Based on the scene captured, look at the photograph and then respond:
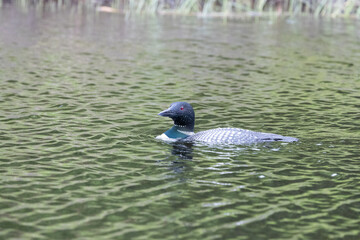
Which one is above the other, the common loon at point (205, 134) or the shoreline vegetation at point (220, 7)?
the shoreline vegetation at point (220, 7)

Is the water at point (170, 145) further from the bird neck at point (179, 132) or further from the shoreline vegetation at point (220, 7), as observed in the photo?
the shoreline vegetation at point (220, 7)

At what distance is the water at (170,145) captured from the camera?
6.75m

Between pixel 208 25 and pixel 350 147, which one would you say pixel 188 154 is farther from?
pixel 208 25

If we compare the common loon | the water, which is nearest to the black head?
the common loon

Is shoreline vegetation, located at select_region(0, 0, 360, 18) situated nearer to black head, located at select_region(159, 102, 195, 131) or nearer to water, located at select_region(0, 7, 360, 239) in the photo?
water, located at select_region(0, 7, 360, 239)

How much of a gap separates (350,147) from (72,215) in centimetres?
491

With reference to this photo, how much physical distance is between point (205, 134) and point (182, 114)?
2.03 ft

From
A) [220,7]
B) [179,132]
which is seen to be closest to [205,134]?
[179,132]

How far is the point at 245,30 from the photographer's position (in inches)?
1076

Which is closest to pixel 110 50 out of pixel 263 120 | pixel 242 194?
pixel 263 120

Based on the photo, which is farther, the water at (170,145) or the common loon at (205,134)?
the common loon at (205,134)

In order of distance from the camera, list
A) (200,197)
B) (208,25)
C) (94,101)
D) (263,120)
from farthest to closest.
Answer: (208,25), (94,101), (263,120), (200,197)

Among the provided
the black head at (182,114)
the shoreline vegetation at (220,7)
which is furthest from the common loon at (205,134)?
the shoreline vegetation at (220,7)

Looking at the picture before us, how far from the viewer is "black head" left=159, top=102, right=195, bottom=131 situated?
34.0 ft
